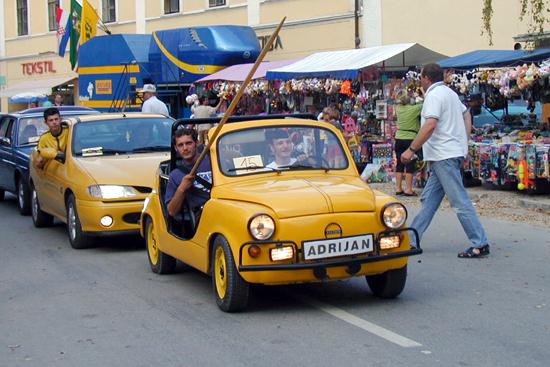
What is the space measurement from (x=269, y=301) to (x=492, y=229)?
16.7 ft

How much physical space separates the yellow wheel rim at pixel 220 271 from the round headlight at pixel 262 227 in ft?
1.77

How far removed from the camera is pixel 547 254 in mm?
9852

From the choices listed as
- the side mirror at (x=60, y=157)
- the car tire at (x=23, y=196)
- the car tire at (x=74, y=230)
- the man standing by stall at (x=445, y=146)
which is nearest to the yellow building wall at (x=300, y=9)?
the car tire at (x=23, y=196)

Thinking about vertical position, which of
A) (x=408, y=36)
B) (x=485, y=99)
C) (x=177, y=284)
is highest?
(x=408, y=36)

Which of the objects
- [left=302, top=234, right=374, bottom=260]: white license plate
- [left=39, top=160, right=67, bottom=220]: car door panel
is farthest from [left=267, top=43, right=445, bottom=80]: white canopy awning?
[left=302, top=234, right=374, bottom=260]: white license plate

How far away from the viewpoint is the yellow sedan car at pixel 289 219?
6812mm

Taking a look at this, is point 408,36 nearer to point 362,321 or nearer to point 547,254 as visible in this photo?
point 547,254

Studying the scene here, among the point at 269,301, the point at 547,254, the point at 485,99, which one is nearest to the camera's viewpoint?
the point at 269,301

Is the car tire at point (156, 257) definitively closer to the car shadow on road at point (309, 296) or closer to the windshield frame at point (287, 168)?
the car shadow on road at point (309, 296)

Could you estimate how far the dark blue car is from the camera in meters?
14.6

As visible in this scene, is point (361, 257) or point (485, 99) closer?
point (361, 257)

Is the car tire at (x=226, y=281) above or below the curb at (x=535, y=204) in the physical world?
above

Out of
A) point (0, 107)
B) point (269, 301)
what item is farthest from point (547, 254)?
point (0, 107)

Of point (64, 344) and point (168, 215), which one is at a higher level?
point (168, 215)
